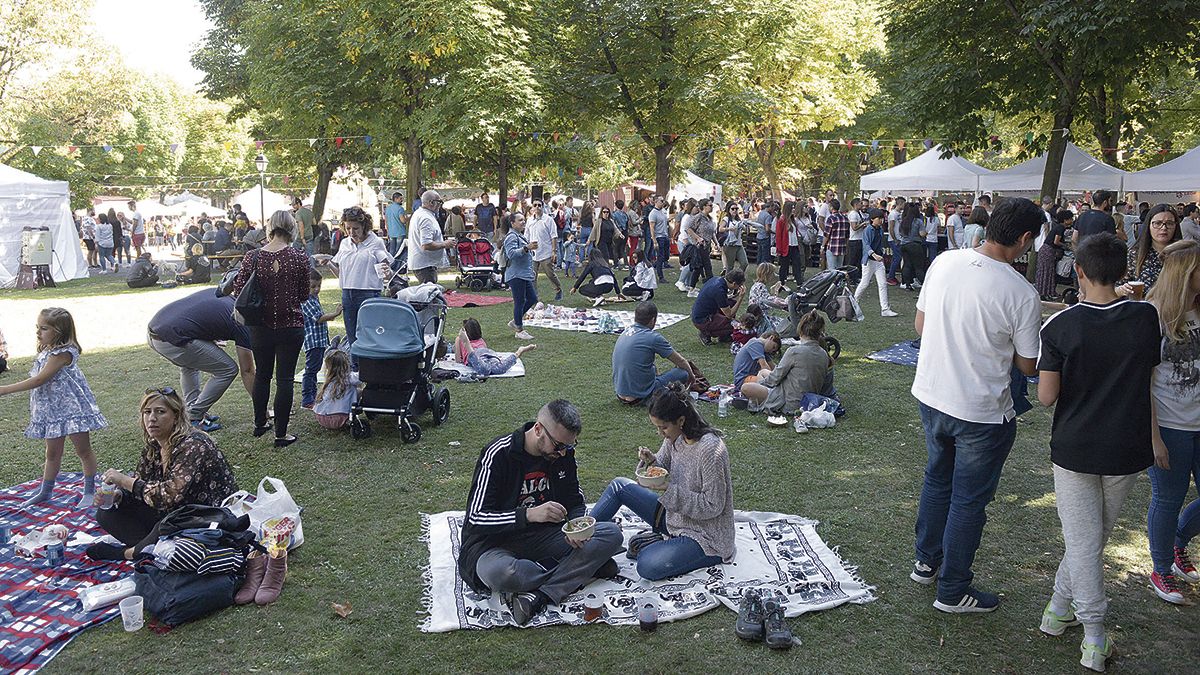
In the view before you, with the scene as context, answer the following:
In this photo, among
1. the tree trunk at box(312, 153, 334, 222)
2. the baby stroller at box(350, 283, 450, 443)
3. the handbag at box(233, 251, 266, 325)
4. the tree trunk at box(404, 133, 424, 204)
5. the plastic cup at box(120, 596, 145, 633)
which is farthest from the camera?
the tree trunk at box(312, 153, 334, 222)

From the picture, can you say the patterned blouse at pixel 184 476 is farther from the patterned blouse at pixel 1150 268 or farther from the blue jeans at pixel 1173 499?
the patterned blouse at pixel 1150 268

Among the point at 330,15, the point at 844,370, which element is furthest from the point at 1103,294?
the point at 330,15

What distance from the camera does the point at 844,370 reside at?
32.5 feet

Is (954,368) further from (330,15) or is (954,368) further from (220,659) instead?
(330,15)

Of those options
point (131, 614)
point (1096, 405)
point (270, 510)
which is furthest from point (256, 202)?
point (1096, 405)

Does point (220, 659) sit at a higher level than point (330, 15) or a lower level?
lower

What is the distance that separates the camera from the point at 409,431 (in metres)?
7.23

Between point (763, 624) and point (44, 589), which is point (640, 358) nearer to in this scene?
point (763, 624)

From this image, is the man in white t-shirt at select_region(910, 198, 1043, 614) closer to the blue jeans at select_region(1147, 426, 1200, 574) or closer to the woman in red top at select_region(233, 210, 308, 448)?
the blue jeans at select_region(1147, 426, 1200, 574)

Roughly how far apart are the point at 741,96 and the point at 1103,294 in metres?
19.1

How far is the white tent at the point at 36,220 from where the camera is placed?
19750mm

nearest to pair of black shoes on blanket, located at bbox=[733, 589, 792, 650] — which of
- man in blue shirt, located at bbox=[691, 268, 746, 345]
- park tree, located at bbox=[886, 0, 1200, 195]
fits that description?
man in blue shirt, located at bbox=[691, 268, 746, 345]

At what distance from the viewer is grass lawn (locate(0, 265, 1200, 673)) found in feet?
13.1

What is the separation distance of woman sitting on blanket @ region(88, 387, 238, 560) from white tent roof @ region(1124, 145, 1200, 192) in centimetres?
1960
